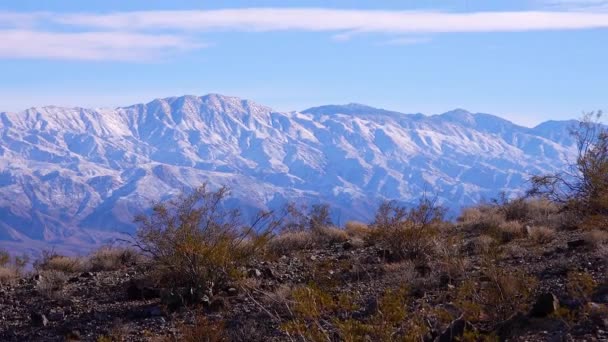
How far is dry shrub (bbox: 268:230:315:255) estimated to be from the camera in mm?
18394

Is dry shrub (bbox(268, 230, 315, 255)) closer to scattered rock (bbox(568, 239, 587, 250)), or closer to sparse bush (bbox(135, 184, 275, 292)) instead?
sparse bush (bbox(135, 184, 275, 292))

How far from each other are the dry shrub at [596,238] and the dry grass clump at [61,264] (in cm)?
1027

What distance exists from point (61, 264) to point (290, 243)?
4984mm

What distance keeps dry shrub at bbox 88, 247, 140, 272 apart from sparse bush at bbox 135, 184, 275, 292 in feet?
10.00

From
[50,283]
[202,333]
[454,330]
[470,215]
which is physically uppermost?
[454,330]

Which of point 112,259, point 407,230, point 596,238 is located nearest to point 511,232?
point 596,238

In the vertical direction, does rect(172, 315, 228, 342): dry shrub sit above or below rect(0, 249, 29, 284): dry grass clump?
above

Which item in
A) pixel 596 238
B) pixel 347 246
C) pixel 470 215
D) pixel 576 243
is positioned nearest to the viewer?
pixel 596 238

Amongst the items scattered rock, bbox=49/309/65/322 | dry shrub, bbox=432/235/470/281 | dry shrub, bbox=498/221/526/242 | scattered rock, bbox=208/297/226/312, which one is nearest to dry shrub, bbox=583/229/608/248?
dry shrub, bbox=432/235/470/281

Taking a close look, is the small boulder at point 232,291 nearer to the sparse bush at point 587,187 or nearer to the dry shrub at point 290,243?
the dry shrub at point 290,243

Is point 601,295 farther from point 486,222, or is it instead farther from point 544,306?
point 486,222

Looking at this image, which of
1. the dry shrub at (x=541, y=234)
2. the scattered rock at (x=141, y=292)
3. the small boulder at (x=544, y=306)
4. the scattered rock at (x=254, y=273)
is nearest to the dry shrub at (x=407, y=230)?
the dry shrub at (x=541, y=234)

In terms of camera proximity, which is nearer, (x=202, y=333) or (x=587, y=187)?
(x=202, y=333)

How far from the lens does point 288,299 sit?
1232 centimetres
